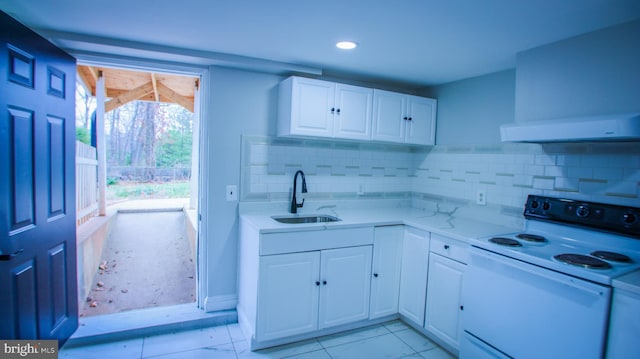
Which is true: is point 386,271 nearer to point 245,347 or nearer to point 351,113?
point 245,347

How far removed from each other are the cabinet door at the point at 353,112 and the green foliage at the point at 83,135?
483cm

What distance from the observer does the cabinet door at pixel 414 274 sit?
2.41 metres

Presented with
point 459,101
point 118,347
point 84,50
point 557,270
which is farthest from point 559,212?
point 84,50

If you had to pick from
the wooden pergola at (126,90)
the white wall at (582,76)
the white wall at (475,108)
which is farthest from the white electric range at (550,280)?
the wooden pergola at (126,90)

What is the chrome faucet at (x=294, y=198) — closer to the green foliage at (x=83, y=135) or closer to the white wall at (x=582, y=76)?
the white wall at (x=582, y=76)

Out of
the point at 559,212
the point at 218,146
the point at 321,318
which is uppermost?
the point at 218,146

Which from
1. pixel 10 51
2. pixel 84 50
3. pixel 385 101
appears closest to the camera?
pixel 10 51

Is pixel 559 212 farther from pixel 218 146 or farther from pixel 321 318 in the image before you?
pixel 218 146

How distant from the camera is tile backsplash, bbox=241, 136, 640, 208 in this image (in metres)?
1.89

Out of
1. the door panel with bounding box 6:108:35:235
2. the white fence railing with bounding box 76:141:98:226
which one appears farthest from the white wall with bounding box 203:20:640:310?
the white fence railing with bounding box 76:141:98:226

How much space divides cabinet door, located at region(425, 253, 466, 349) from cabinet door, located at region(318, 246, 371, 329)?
1.49ft

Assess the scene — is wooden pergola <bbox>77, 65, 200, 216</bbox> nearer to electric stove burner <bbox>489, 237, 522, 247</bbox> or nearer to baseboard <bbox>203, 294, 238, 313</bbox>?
baseboard <bbox>203, 294, 238, 313</bbox>

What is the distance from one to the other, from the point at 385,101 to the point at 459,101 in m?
0.66

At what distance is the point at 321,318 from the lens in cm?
233
